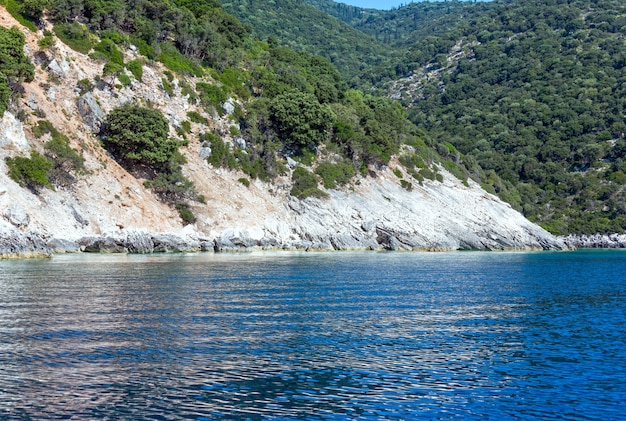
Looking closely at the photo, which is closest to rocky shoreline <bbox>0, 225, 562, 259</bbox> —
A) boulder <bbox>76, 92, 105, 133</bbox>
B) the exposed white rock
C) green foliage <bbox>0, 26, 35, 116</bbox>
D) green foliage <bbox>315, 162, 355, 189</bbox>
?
green foliage <bbox>315, 162, 355, 189</bbox>

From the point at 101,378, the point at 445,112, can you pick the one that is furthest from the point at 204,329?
the point at 445,112

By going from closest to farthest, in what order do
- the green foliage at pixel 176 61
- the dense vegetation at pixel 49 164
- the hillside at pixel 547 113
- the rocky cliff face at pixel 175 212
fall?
1. the dense vegetation at pixel 49 164
2. the rocky cliff face at pixel 175 212
3. the green foliage at pixel 176 61
4. the hillside at pixel 547 113

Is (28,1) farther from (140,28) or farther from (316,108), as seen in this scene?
(316,108)

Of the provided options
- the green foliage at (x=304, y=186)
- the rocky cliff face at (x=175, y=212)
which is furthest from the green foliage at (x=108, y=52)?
the green foliage at (x=304, y=186)

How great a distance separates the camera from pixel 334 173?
81.3m

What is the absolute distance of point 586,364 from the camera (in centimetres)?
1673

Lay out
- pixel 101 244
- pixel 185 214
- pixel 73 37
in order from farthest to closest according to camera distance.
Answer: pixel 73 37 < pixel 185 214 < pixel 101 244

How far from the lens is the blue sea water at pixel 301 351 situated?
508 inches

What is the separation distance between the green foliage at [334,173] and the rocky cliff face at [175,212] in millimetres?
1422

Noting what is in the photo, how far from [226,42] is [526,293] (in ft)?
234

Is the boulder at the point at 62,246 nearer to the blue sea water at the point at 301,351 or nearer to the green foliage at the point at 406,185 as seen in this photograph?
the blue sea water at the point at 301,351

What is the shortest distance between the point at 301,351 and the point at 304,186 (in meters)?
59.4

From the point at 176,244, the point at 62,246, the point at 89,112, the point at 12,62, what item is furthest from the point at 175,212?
the point at 12,62

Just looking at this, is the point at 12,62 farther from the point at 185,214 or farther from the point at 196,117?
the point at 196,117
